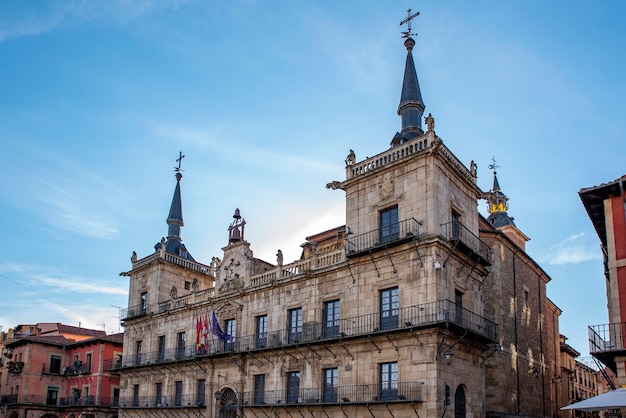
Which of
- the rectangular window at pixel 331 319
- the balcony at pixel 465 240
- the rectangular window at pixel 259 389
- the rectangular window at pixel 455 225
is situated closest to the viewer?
the balcony at pixel 465 240

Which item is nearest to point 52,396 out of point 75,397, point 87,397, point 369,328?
point 75,397

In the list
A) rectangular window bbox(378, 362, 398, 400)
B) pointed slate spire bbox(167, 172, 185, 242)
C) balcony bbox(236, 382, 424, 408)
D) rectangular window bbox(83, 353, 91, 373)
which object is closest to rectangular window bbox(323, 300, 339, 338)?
balcony bbox(236, 382, 424, 408)

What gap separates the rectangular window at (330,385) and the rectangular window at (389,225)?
629cm

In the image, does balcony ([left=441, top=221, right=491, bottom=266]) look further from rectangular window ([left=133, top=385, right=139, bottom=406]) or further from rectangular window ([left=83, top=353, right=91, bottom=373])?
rectangular window ([left=83, top=353, right=91, bottom=373])

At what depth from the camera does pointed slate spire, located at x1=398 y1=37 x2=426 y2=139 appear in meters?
29.2

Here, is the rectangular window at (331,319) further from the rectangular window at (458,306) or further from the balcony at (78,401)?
the balcony at (78,401)

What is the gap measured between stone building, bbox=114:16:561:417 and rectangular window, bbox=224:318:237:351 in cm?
8

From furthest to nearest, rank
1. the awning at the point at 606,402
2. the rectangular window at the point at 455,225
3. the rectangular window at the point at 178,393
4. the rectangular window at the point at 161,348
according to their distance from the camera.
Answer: the rectangular window at the point at 161,348
the rectangular window at the point at 178,393
the rectangular window at the point at 455,225
the awning at the point at 606,402

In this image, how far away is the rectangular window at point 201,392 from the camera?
33134mm

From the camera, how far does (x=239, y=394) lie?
30469mm

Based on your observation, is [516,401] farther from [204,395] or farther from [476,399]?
[204,395]

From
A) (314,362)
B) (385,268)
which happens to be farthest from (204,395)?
(385,268)

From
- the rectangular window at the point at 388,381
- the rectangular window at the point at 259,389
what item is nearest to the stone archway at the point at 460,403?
the rectangular window at the point at 388,381

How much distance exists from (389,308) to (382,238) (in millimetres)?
3172
